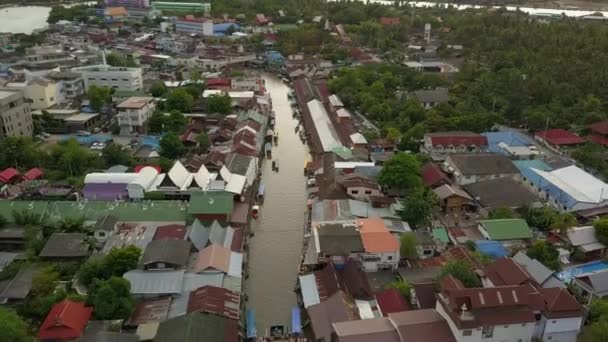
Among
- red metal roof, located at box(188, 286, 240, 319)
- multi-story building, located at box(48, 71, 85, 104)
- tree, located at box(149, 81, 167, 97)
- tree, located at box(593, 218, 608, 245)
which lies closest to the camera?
red metal roof, located at box(188, 286, 240, 319)

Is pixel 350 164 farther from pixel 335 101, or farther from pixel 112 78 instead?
pixel 112 78

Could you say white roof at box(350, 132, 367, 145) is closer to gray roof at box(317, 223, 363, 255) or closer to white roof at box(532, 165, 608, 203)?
white roof at box(532, 165, 608, 203)

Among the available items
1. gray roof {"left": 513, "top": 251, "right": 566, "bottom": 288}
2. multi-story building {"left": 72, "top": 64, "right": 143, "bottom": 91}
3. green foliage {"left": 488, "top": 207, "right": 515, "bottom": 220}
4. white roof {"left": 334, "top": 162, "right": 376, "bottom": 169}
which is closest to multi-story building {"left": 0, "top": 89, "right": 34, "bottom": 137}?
multi-story building {"left": 72, "top": 64, "right": 143, "bottom": 91}

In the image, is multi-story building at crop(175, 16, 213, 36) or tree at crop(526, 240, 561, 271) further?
multi-story building at crop(175, 16, 213, 36)

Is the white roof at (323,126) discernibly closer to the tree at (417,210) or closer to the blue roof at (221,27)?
A: the tree at (417,210)

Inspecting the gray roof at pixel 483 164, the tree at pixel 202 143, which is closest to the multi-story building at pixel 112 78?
the tree at pixel 202 143

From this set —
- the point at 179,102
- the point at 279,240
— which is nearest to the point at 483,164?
the point at 279,240

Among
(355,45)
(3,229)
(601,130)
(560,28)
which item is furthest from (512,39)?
(3,229)
